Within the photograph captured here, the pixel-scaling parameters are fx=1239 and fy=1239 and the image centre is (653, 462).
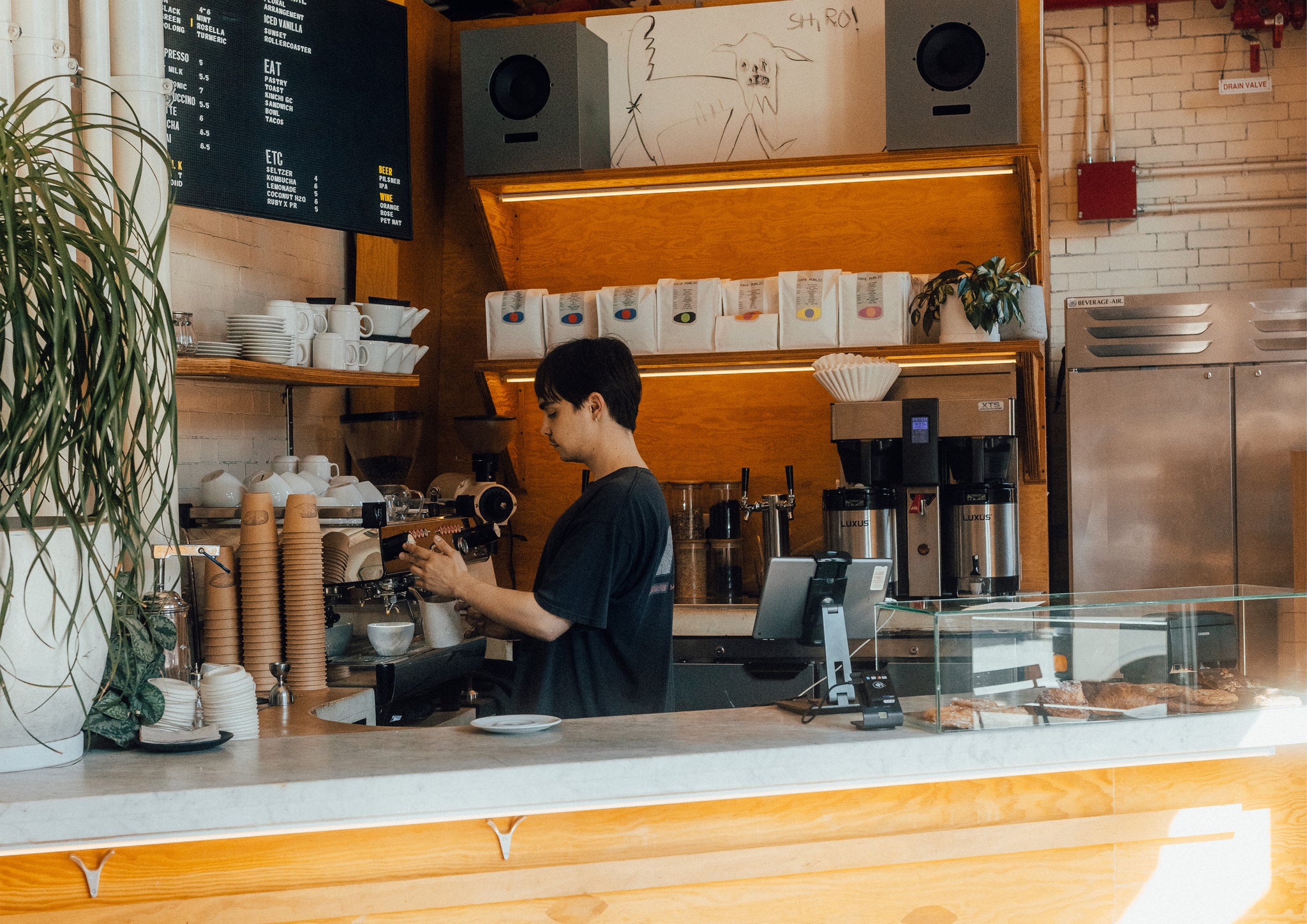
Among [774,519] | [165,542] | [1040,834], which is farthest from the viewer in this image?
[774,519]

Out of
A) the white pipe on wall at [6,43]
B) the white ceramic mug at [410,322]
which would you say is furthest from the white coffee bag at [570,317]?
the white pipe on wall at [6,43]

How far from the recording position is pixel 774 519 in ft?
12.7

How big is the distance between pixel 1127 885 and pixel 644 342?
236cm

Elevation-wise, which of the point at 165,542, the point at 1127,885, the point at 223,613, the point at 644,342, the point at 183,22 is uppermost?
the point at 183,22

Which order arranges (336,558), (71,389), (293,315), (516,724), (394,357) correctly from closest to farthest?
(71,389)
(516,724)
(336,558)
(293,315)
(394,357)

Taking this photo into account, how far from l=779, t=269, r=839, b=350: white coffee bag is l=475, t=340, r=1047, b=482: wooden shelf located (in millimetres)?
36

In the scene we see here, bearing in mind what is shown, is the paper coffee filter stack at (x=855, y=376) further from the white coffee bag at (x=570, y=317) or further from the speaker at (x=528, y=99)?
the speaker at (x=528, y=99)

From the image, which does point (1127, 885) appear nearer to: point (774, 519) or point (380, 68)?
point (774, 519)

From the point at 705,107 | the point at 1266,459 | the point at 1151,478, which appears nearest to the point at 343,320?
the point at 705,107

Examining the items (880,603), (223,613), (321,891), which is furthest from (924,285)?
(321,891)

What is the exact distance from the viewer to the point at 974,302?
142 inches

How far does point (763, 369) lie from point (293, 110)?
162 cm

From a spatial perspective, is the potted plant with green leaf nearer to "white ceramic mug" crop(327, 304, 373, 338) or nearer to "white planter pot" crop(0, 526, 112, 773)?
"white ceramic mug" crop(327, 304, 373, 338)

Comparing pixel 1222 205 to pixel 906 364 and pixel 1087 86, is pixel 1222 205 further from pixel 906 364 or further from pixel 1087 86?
pixel 906 364
